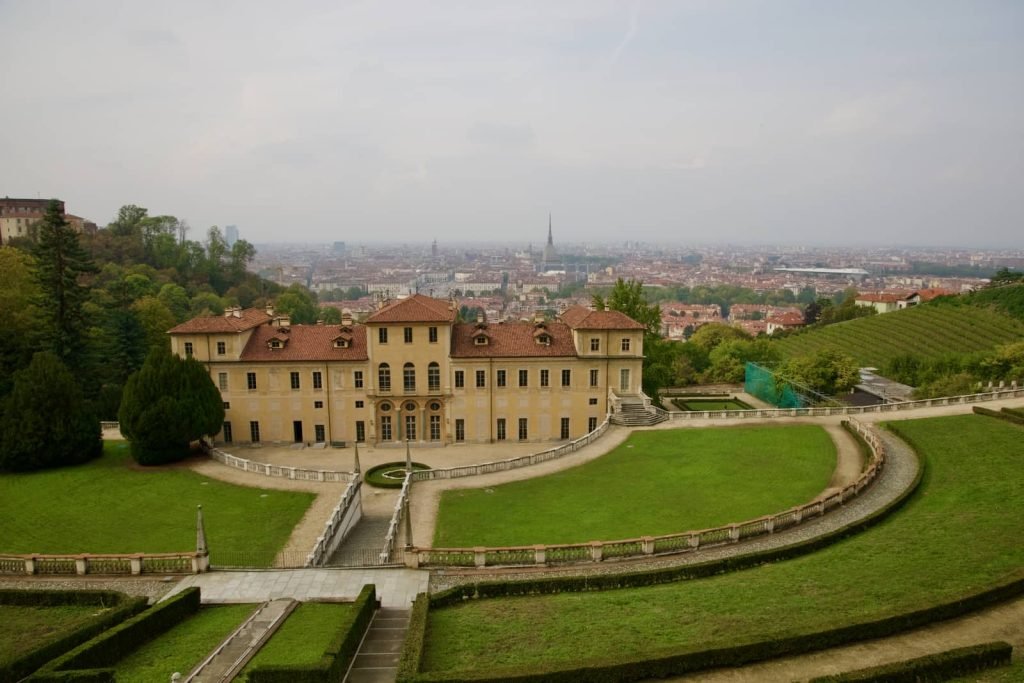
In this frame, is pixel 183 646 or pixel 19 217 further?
pixel 19 217

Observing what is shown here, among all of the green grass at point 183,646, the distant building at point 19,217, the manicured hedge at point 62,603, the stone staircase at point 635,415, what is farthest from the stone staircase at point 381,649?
the distant building at point 19,217

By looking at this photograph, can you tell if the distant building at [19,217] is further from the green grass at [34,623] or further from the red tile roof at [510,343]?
the green grass at [34,623]

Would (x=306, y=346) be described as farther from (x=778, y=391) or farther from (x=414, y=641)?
(x=778, y=391)

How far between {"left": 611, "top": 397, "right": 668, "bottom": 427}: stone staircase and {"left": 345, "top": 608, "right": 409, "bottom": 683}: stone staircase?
88.3ft

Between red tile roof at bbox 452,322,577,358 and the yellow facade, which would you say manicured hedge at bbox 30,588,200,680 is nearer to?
the yellow facade

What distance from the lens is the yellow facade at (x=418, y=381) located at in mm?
47625

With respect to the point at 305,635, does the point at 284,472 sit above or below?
below

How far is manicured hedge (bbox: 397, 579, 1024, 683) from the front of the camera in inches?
587

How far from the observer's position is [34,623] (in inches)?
768

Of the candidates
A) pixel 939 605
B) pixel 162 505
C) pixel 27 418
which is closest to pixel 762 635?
pixel 939 605

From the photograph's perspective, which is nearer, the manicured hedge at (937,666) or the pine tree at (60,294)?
the manicured hedge at (937,666)

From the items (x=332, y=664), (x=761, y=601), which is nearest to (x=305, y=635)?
(x=332, y=664)

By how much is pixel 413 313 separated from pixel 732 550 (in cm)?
2901

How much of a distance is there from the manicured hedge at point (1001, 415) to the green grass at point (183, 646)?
1647 inches
